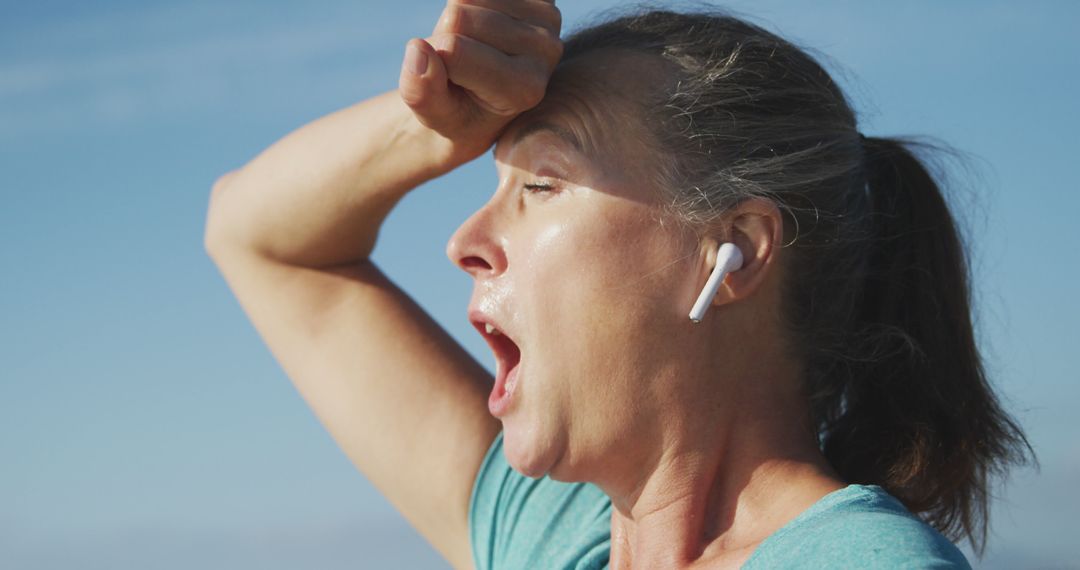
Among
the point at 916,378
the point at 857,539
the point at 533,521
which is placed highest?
the point at 857,539

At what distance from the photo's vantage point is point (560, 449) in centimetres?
218

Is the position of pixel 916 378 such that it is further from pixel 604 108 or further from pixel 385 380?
pixel 385 380

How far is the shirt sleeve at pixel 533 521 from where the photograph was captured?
2523 mm

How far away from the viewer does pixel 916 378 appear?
246 cm

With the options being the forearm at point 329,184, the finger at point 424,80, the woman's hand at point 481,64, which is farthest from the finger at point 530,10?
the forearm at point 329,184

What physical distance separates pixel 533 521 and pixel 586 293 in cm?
73

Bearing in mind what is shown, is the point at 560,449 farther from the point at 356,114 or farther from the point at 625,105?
the point at 356,114

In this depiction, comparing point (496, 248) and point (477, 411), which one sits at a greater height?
point (496, 248)

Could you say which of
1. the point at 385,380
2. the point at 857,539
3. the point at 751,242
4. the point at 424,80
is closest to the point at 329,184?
the point at 385,380

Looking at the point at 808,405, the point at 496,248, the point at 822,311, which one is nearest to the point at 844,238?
the point at 822,311

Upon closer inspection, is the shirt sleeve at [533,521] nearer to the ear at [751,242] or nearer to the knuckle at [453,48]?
the ear at [751,242]

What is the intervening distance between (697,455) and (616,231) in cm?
43

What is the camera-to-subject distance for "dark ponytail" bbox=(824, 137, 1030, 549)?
7.97ft

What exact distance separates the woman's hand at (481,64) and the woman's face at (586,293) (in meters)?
→ 0.12
